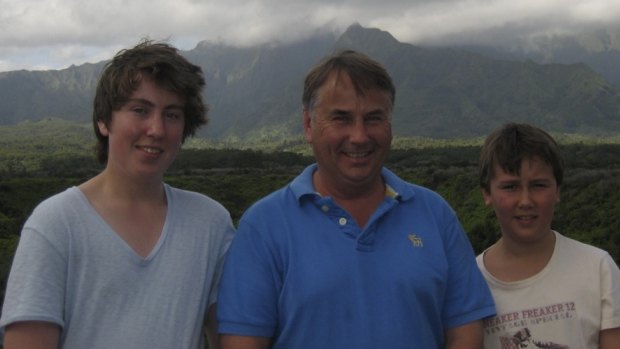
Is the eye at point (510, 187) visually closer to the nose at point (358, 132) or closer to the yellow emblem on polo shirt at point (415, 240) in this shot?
the yellow emblem on polo shirt at point (415, 240)

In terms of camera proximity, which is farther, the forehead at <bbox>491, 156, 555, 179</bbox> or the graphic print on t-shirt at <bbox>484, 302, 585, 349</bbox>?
the forehead at <bbox>491, 156, 555, 179</bbox>

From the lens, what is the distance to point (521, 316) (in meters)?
3.18

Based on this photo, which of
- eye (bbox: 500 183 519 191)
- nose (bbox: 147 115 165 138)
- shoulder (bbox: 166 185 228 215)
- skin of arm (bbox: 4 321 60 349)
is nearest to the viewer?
skin of arm (bbox: 4 321 60 349)

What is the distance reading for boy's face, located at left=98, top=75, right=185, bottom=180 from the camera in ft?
9.29

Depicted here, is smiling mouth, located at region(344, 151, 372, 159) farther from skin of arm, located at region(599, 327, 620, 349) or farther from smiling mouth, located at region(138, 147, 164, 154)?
skin of arm, located at region(599, 327, 620, 349)

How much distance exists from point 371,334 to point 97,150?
5.11 feet

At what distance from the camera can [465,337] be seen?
2.94 meters

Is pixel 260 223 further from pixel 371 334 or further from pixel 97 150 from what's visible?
pixel 97 150

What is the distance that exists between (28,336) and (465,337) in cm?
185

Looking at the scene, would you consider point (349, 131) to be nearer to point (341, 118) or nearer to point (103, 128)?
point (341, 118)

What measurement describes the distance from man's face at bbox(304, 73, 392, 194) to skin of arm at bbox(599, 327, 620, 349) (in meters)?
1.35

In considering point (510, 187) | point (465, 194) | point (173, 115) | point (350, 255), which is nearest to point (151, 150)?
point (173, 115)

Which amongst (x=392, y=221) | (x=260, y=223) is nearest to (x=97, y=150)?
(x=260, y=223)

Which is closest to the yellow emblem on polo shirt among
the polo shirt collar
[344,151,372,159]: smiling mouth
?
the polo shirt collar
